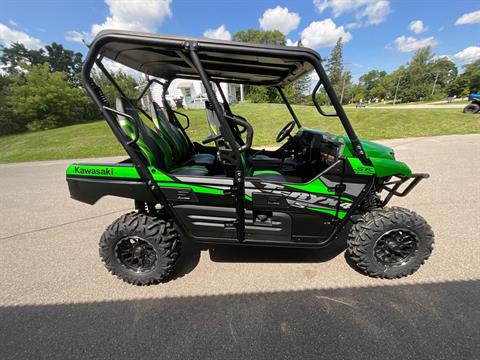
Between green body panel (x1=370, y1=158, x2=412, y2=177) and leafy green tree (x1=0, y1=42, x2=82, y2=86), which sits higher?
leafy green tree (x1=0, y1=42, x2=82, y2=86)

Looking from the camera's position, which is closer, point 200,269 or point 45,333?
point 45,333

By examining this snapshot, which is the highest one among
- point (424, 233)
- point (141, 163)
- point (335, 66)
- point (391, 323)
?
point (335, 66)

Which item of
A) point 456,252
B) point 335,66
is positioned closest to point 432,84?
point 335,66

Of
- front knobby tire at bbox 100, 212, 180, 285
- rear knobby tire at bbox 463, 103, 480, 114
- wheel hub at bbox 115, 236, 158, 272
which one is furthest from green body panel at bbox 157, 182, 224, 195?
rear knobby tire at bbox 463, 103, 480, 114

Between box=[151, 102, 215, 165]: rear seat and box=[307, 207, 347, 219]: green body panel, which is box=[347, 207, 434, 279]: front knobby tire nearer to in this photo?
box=[307, 207, 347, 219]: green body panel

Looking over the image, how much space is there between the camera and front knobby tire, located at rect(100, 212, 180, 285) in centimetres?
194

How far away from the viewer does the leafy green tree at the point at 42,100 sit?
24.9 meters

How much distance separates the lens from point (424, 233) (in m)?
1.92

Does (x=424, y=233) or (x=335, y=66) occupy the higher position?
(x=335, y=66)

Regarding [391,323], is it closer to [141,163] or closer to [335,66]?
[141,163]

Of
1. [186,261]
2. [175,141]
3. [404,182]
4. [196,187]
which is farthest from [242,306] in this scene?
[175,141]

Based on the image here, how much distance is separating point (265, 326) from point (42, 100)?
33.8m

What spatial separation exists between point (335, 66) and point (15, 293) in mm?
62279

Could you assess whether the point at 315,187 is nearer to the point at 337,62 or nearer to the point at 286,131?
the point at 286,131
